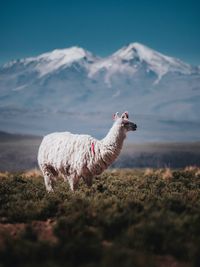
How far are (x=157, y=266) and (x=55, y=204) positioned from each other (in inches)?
176

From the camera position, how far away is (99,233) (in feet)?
27.5

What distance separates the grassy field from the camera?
7.17 m

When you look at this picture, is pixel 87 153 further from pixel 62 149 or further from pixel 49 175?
pixel 49 175

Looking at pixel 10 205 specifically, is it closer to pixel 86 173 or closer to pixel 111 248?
pixel 86 173

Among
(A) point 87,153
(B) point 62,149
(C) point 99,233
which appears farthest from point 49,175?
(C) point 99,233

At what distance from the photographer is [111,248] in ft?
23.8

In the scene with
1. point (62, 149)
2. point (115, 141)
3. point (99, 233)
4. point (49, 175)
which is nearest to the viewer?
point (99, 233)

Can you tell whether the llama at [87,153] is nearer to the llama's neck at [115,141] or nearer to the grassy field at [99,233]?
the llama's neck at [115,141]

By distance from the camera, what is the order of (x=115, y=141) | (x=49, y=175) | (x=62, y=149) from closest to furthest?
(x=115, y=141) → (x=62, y=149) → (x=49, y=175)

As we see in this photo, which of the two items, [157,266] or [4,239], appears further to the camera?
[4,239]

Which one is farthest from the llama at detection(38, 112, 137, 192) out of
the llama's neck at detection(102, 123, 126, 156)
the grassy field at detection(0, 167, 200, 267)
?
the grassy field at detection(0, 167, 200, 267)

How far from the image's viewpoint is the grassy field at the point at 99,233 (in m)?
7.17

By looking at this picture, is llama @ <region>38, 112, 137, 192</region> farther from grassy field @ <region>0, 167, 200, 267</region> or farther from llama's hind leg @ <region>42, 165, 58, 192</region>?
grassy field @ <region>0, 167, 200, 267</region>

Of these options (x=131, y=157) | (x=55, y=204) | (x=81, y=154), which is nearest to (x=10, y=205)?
(x=55, y=204)
